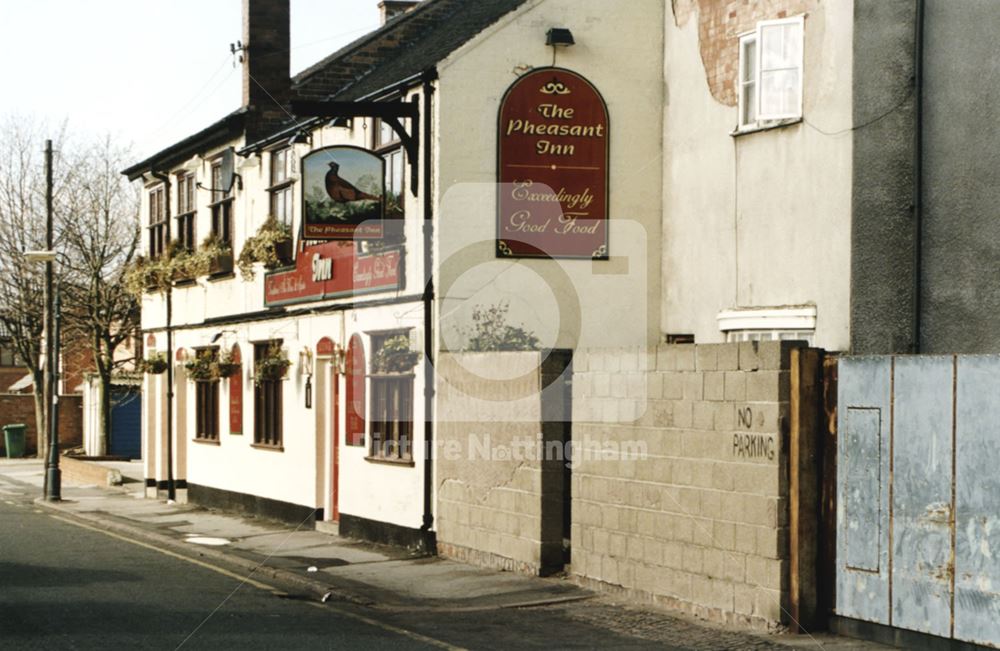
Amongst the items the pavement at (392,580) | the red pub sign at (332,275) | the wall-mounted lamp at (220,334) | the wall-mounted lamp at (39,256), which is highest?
the wall-mounted lamp at (39,256)

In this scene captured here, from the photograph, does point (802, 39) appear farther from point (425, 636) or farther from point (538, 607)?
point (425, 636)

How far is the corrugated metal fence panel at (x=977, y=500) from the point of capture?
9.87m

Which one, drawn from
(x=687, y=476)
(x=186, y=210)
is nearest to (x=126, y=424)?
(x=186, y=210)

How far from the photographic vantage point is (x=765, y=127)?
16906 millimetres

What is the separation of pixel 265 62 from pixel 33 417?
2738 cm

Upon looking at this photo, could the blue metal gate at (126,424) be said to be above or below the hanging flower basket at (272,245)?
below

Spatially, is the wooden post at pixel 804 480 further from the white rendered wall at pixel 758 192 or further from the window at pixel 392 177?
the window at pixel 392 177

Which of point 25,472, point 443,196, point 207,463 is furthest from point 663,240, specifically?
point 25,472

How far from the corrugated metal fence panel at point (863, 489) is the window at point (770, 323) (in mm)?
4654

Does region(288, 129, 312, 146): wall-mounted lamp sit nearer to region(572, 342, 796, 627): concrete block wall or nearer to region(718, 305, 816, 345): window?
region(718, 305, 816, 345): window

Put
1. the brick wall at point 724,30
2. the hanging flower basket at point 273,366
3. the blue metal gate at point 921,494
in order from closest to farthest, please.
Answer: the blue metal gate at point 921,494 < the brick wall at point 724,30 < the hanging flower basket at point 273,366

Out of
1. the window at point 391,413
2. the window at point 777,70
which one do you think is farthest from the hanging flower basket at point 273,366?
the window at point 777,70

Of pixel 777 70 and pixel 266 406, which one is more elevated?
pixel 777 70

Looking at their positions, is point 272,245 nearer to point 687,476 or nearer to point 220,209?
point 220,209
